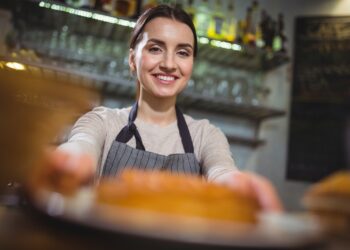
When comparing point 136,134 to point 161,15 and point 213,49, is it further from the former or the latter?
point 213,49

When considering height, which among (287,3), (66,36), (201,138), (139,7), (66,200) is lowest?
(66,200)

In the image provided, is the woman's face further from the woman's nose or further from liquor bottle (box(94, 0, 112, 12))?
liquor bottle (box(94, 0, 112, 12))

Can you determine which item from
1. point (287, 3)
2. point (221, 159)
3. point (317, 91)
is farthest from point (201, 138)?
point (287, 3)

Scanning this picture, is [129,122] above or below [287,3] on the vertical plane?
below

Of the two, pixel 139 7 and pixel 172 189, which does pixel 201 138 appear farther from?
pixel 139 7

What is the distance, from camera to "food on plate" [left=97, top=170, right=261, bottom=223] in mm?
460

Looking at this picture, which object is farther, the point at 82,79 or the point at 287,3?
the point at 287,3

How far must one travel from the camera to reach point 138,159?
1502mm

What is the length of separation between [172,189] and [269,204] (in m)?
0.20

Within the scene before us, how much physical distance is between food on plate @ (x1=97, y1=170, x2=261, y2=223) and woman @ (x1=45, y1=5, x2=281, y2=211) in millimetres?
892

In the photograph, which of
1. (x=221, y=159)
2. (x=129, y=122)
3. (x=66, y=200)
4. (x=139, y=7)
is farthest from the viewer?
(x=139, y=7)

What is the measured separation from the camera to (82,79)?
8.63ft

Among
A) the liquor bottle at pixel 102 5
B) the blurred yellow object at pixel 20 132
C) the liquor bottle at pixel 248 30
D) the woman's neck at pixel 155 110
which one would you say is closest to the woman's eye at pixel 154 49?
the woman's neck at pixel 155 110

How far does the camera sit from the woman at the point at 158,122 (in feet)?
4.95
